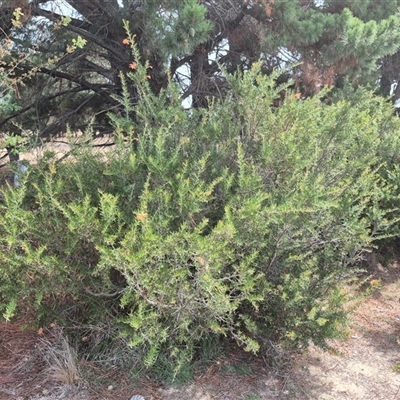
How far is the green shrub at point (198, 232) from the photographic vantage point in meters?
2.19

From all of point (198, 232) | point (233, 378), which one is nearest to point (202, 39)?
point (198, 232)

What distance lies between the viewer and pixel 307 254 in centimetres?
265

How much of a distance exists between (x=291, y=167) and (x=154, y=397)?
1.54 metres

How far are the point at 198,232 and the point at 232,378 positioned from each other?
1.09m

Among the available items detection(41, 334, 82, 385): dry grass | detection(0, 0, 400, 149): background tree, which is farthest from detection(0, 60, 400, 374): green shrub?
detection(0, 0, 400, 149): background tree

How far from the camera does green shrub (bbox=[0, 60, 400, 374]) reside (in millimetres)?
2189

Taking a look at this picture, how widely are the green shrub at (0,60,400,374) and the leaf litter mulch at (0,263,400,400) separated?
8.0 inches

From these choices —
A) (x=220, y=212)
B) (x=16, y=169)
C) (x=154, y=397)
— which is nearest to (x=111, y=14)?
(x=16, y=169)

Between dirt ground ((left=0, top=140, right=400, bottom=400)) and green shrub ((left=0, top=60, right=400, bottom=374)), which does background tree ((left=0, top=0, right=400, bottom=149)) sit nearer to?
green shrub ((left=0, top=60, right=400, bottom=374))

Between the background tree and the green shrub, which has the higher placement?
the background tree

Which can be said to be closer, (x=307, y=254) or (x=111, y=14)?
(x=307, y=254)

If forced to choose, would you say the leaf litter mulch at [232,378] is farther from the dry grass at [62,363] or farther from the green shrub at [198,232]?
the green shrub at [198,232]

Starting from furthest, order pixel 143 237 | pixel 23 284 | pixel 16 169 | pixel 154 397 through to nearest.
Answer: pixel 16 169 < pixel 154 397 < pixel 23 284 < pixel 143 237

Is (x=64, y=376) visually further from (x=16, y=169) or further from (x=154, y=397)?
(x=16, y=169)
